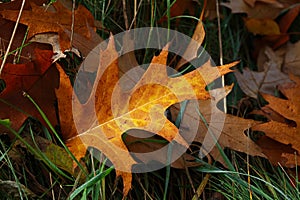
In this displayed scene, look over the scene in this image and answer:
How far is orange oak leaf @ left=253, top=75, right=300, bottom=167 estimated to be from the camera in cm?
108

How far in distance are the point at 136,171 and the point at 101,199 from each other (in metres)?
0.12

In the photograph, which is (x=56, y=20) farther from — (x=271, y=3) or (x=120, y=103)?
(x=271, y=3)

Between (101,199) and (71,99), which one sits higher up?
(71,99)

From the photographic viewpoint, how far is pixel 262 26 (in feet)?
4.88

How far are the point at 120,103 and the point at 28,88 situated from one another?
207mm

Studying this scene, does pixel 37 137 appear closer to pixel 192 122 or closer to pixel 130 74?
pixel 130 74

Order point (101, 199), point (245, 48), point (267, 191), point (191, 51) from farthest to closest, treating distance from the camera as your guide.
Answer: point (245, 48), point (191, 51), point (267, 191), point (101, 199)

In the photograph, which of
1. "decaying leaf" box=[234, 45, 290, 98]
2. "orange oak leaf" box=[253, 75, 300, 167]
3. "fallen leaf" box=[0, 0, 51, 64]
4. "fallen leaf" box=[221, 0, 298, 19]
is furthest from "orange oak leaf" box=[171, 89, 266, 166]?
"fallen leaf" box=[221, 0, 298, 19]

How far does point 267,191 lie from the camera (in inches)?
40.4

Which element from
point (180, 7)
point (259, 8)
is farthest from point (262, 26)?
point (180, 7)

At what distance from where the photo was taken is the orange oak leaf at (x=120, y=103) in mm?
957

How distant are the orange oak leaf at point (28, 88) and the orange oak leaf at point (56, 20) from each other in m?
0.09

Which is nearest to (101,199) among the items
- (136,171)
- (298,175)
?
(136,171)

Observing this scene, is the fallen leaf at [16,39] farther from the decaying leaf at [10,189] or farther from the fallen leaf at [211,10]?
the fallen leaf at [211,10]
